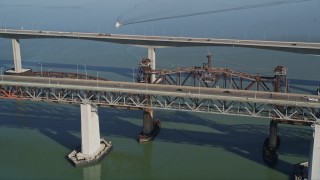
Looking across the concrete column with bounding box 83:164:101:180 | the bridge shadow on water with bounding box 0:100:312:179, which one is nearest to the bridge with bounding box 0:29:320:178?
the concrete column with bounding box 83:164:101:180

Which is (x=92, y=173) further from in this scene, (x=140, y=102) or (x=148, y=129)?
(x=148, y=129)

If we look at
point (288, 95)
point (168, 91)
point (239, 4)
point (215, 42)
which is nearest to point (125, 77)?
point (215, 42)

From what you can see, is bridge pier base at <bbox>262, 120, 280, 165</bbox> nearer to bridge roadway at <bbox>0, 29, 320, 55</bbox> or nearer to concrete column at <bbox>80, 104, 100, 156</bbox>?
concrete column at <bbox>80, 104, 100, 156</bbox>

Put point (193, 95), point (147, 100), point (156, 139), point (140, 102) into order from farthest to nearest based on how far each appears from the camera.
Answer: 1. point (156, 139)
2. point (140, 102)
3. point (147, 100)
4. point (193, 95)

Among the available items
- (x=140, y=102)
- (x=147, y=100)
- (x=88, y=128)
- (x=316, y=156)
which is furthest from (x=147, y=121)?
(x=316, y=156)

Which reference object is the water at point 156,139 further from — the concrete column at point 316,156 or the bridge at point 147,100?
the concrete column at point 316,156

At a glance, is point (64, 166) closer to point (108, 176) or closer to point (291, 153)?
point (108, 176)
